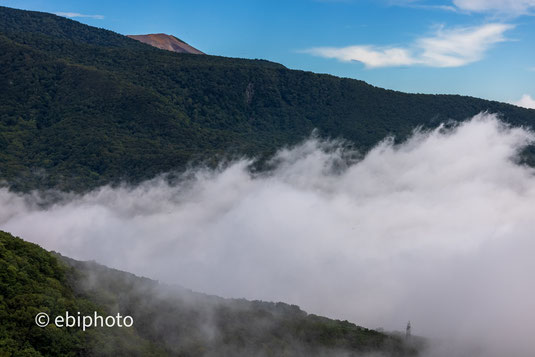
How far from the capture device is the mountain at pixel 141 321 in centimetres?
4378

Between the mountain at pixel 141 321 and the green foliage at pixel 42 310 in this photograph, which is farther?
the mountain at pixel 141 321

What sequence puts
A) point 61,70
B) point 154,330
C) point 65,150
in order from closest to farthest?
point 154,330
point 65,150
point 61,70

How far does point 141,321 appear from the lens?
56.1 m

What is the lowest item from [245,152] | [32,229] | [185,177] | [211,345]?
[211,345]

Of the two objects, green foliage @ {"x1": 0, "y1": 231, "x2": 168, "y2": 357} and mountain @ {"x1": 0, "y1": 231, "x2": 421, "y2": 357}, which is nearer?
green foliage @ {"x1": 0, "y1": 231, "x2": 168, "y2": 357}

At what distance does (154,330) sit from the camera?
55.5m

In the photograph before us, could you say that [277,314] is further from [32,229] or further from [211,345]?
[32,229]

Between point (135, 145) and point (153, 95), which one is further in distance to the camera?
point (153, 95)

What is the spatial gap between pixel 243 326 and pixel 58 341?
943 inches

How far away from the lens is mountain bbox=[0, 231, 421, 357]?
4378 centimetres

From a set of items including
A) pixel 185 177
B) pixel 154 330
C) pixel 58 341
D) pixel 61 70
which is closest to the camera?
pixel 58 341

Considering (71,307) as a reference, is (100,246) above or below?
above

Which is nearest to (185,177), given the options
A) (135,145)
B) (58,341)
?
(135,145)

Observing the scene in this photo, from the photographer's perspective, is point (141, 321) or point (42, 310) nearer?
point (42, 310)
